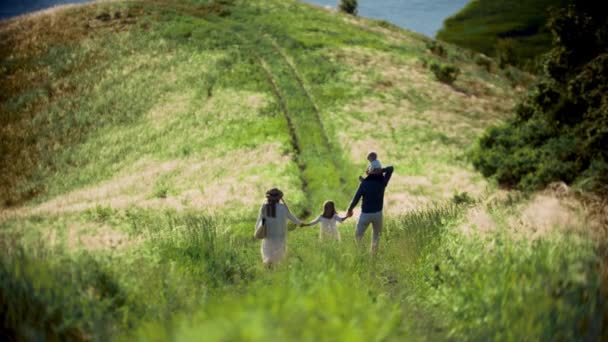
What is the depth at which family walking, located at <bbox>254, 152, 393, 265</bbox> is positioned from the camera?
10.1 meters

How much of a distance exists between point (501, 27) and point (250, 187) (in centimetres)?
17176

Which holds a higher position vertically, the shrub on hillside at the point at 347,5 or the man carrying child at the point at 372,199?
the shrub on hillside at the point at 347,5

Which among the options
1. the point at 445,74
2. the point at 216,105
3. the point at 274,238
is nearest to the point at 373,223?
the point at 274,238

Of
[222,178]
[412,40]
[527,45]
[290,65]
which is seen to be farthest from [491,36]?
[222,178]

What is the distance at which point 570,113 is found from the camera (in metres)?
20.6

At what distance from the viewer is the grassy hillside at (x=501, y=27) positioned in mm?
150125

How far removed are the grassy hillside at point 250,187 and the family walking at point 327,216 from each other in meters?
0.54

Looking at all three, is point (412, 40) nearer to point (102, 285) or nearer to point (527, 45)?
point (102, 285)

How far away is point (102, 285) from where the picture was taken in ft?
15.9

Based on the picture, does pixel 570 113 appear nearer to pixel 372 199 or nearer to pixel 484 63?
pixel 372 199

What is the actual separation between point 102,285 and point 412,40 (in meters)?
72.1

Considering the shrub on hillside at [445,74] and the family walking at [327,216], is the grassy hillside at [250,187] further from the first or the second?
the shrub on hillside at [445,74]

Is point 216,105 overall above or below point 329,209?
above

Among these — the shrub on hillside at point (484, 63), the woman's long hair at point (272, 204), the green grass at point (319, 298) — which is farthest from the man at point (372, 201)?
the shrub on hillside at point (484, 63)
